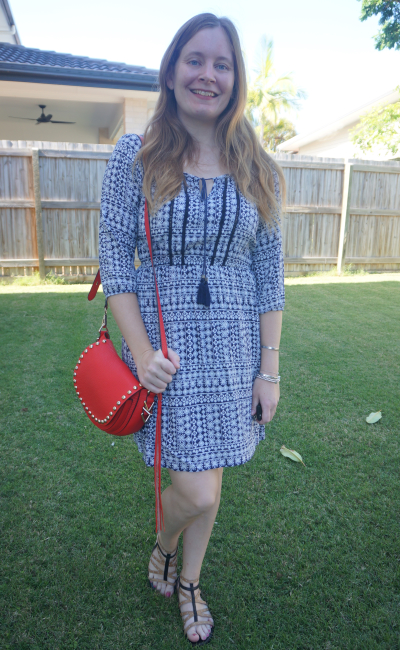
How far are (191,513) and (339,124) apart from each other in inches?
707

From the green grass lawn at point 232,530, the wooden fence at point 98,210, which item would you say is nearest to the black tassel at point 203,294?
the green grass lawn at point 232,530

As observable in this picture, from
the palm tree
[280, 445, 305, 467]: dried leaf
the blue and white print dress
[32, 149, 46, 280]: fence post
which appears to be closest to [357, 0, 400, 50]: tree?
[32, 149, 46, 280]: fence post

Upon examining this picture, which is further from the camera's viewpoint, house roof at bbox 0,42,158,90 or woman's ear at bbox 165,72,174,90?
house roof at bbox 0,42,158,90

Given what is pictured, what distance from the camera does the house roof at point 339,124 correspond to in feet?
48.7

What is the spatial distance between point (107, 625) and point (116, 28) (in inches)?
862

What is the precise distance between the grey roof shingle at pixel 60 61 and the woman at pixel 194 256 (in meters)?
7.10

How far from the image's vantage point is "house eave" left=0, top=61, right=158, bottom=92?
722cm

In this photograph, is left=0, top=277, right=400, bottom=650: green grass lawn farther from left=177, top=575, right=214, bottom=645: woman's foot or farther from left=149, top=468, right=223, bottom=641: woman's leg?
left=149, top=468, right=223, bottom=641: woman's leg

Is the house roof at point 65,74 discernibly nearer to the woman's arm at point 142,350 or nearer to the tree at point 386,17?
the tree at point 386,17

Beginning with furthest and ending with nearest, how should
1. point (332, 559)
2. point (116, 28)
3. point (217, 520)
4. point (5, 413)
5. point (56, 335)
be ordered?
point (116, 28) < point (56, 335) < point (5, 413) < point (217, 520) < point (332, 559)

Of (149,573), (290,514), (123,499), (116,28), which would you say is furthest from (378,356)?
(116,28)

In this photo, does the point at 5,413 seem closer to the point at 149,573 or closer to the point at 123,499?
the point at 123,499

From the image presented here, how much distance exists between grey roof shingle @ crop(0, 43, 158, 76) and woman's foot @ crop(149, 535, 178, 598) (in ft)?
25.3

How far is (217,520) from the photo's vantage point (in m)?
2.09
